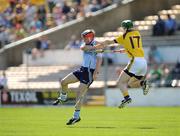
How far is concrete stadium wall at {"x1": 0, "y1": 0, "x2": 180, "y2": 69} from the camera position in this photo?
1628 inches

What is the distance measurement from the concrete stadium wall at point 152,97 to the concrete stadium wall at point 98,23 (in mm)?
8578

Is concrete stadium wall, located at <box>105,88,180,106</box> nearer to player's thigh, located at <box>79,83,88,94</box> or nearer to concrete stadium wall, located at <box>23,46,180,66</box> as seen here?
concrete stadium wall, located at <box>23,46,180,66</box>

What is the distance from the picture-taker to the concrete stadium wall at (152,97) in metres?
32.1

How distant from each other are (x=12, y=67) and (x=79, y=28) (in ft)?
13.4

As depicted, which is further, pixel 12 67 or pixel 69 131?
pixel 12 67

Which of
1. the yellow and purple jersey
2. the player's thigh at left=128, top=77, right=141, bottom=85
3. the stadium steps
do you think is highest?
the yellow and purple jersey

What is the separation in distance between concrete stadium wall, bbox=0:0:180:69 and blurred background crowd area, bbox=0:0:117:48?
519 millimetres

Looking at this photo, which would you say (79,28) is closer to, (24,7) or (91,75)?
(24,7)

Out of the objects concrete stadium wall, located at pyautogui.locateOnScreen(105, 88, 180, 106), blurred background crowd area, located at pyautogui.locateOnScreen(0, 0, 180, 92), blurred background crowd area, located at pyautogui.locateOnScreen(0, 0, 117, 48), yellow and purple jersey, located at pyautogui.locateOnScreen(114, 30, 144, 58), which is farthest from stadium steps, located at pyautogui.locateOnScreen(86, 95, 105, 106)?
yellow and purple jersey, located at pyautogui.locateOnScreen(114, 30, 144, 58)

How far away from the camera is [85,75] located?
21312mm

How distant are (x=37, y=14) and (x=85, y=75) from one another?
2160 cm

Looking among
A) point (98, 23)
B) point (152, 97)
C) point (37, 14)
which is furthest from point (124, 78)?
point (37, 14)

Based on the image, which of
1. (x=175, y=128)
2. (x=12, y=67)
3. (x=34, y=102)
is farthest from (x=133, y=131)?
(x=12, y=67)

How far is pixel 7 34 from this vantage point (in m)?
42.0
